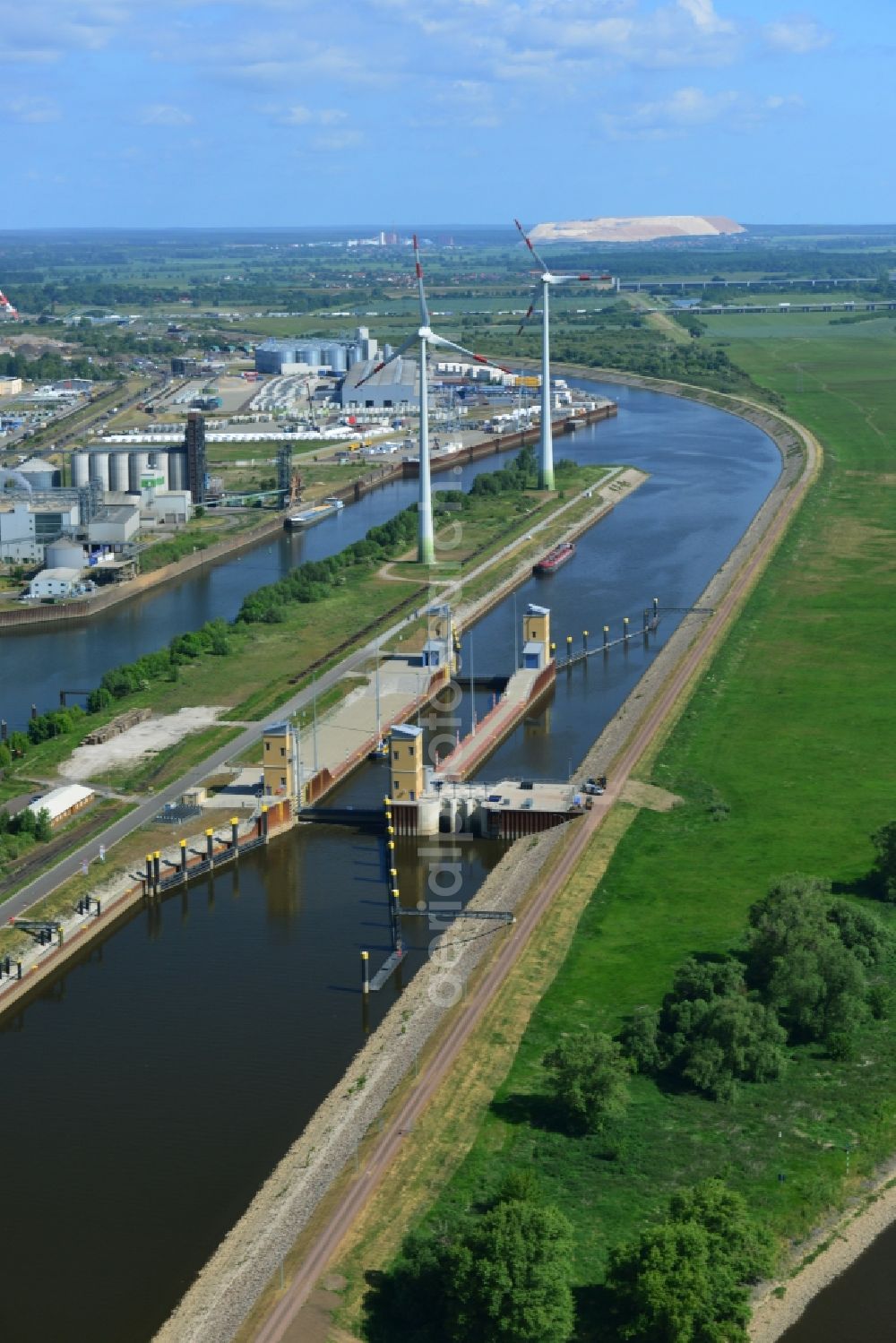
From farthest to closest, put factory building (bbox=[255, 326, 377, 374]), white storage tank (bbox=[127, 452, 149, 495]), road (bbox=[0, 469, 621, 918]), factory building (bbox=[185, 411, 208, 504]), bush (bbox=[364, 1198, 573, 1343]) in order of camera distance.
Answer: factory building (bbox=[255, 326, 377, 374]), white storage tank (bbox=[127, 452, 149, 495]), factory building (bbox=[185, 411, 208, 504]), road (bbox=[0, 469, 621, 918]), bush (bbox=[364, 1198, 573, 1343])

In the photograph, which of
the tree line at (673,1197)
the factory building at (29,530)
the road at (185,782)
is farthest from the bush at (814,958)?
the factory building at (29,530)

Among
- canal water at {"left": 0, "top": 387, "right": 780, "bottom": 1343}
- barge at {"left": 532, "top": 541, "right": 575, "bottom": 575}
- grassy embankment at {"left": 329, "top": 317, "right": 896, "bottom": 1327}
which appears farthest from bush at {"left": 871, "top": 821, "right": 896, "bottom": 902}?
barge at {"left": 532, "top": 541, "right": 575, "bottom": 575}

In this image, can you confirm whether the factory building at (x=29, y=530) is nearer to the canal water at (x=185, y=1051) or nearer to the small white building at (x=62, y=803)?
the canal water at (x=185, y=1051)

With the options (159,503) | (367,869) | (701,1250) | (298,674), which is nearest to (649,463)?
(159,503)

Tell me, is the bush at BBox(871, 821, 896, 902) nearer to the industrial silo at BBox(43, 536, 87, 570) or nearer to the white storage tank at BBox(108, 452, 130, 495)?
the industrial silo at BBox(43, 536, 87, 570)

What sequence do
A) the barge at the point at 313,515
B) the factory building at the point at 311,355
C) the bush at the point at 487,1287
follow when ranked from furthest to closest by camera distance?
1. the factory building at the point at 311,355
2. the barge at the point at 313,515
3. the bush at the point at 487,1287

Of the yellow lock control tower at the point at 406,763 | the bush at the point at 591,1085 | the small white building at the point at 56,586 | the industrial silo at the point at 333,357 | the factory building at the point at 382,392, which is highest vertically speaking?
the industrial silo at the point at 333,357

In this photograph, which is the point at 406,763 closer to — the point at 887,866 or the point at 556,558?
the point at 887,866
